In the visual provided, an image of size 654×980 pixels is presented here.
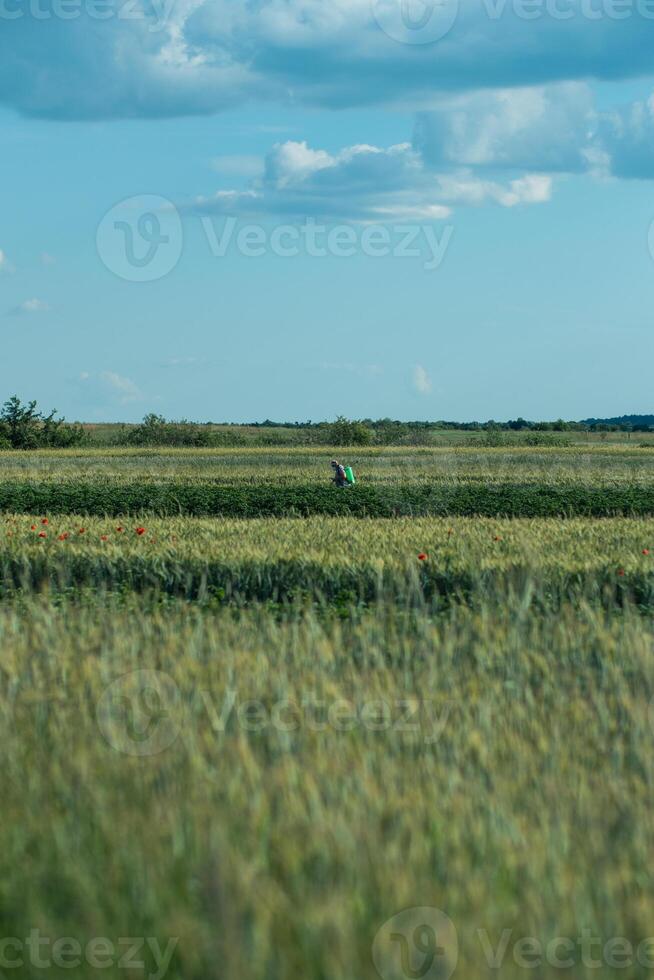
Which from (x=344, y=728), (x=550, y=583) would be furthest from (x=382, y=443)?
(x=344, y=728)

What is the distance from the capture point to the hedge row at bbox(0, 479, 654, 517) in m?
22.5

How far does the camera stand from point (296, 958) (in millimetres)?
3250

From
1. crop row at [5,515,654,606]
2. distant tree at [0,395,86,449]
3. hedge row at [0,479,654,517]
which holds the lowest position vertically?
crop row at [5,515,654,606]

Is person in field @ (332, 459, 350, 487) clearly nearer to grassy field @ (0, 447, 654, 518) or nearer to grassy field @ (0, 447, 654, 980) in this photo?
grassy field @ (0, 447, 654, 518)

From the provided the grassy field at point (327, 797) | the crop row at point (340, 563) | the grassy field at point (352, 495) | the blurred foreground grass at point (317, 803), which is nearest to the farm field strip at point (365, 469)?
the grassy field at point (352, 495)

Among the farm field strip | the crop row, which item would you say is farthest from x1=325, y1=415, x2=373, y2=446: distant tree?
the crop row

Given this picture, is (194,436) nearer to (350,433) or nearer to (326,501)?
(350,433)

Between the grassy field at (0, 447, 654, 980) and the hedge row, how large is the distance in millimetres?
13242

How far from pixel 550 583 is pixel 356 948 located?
304 inches

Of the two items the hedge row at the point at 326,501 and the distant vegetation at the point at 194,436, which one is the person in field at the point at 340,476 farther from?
the distant vegetation at the point at 194,436

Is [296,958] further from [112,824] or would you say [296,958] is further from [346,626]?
[346,626]

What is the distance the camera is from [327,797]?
4.29m

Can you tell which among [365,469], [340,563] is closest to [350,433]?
[365,469]

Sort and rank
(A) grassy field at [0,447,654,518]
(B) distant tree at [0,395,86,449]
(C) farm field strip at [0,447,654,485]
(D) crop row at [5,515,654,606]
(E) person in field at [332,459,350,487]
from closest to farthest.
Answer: (D) crop row at [5,515,654,606] → (A) grassy field at [0,447,654,518] → (E) person in field at [332,459,350,487] → (C) farm field strip at [0,447,654,485] → (B) distant tree at [0,395,86,449]
